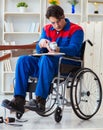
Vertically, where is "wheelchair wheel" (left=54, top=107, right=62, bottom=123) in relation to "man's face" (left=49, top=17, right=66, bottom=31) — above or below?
below

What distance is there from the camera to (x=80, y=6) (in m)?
6.38

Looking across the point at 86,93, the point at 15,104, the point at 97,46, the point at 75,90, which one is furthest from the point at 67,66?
the point at 97,46

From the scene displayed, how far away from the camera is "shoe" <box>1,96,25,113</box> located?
8.96ft

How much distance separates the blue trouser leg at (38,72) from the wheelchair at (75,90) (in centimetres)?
6

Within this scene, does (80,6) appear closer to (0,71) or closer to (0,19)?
(0,19)

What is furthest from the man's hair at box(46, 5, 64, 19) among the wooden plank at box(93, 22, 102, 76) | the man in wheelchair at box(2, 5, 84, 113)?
the wooden plank at box(93, 22, 102, 76)

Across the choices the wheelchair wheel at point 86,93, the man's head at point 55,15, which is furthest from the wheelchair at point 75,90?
the man's head at point 55,15

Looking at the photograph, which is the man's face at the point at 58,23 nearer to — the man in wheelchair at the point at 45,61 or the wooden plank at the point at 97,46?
the man in wheelchair at the point at 45,61

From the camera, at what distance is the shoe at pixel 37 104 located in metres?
2.74

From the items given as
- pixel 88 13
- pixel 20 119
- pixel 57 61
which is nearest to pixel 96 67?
pixel 57 61

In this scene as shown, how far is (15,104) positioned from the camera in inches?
109

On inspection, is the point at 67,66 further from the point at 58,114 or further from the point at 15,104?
the point at 15,104

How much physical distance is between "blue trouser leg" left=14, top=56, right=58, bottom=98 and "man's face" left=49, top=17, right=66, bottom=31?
0.34 meters

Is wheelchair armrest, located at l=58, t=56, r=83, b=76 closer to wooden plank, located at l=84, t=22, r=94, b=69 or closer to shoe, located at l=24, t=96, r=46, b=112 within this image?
shoe, located at l=24, t=96, r=46, b=112
